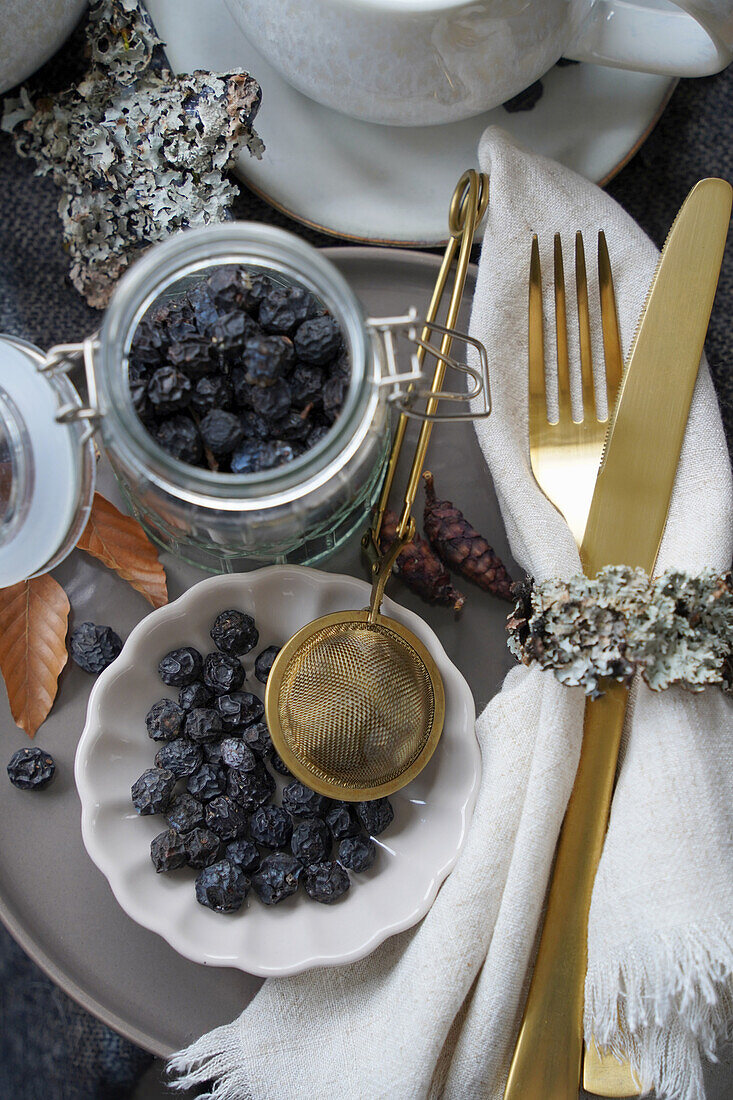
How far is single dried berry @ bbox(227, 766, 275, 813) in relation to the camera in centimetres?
64

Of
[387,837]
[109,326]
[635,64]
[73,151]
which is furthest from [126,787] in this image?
[635,64]

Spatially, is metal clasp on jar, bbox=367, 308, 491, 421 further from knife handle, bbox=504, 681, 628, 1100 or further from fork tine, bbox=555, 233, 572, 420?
knife handle, bbox=504, 681, 628, 1100

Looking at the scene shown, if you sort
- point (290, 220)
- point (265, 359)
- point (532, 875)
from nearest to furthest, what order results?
point (265, 359) < point (532, 875) < point (290, 220)

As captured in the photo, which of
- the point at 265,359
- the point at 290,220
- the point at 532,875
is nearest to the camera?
the point at 265,359

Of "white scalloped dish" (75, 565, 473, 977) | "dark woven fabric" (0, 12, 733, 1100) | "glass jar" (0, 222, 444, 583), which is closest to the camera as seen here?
"glass jar" (0, 222, 444, 583)

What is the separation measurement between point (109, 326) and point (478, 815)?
1.27ft

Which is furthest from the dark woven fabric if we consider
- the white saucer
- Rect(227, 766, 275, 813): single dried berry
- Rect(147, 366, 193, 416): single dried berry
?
Rect(227, 766, 275, 813): single dried berry

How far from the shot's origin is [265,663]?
66 centimetres

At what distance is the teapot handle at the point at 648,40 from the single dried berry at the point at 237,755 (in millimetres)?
501

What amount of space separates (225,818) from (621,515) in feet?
1.10

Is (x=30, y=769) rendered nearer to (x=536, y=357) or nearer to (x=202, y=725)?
(x=202, y=725)

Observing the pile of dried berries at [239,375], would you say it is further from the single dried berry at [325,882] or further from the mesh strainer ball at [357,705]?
the single dried berry at [325,882]

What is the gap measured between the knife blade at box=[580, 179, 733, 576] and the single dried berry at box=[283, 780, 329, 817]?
24cm

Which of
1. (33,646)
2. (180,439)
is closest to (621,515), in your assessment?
(180,439)
